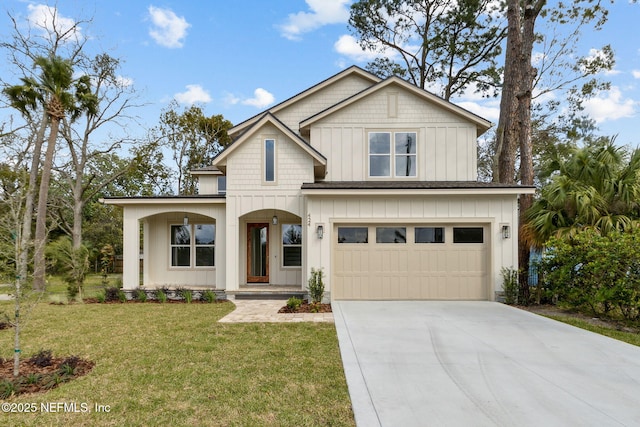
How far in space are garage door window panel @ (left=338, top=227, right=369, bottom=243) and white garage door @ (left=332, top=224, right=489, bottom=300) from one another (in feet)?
0.41

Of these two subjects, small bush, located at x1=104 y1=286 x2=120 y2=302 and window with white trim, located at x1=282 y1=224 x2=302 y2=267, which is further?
window with white trim, located at x1=282 y1=224 x2=302 y2=267

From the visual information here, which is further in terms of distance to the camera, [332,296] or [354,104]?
[354,104]

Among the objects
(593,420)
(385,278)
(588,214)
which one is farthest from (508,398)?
(588,214)

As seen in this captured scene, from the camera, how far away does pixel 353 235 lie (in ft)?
34.5

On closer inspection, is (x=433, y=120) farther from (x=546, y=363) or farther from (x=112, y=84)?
(x=112, y=84)

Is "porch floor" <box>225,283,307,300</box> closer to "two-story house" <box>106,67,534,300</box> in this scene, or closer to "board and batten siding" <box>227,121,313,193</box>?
"two-story house" <box>106,67,534,300</box>

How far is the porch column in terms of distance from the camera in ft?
37.5

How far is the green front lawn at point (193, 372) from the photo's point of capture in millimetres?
3742

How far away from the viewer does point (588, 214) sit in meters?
9.11

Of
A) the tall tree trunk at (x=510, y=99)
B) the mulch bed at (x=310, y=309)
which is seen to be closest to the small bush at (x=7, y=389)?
the mulch bed at (x=310, y=309)

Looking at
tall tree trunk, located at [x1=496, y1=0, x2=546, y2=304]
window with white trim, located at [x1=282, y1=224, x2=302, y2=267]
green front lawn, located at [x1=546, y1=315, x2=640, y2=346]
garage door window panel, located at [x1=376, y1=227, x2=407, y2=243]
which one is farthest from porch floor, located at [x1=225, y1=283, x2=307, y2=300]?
tall tree trunk, located at [x1=496, y1=0, x2=546, y2=304]

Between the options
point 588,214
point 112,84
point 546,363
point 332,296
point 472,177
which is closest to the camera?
point 546,363

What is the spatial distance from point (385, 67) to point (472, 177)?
1308 cm

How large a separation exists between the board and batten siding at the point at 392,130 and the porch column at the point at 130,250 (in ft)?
21.7
